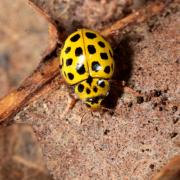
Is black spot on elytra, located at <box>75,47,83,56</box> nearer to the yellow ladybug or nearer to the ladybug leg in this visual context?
the yellow ladybug


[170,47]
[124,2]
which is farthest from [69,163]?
[124,2]

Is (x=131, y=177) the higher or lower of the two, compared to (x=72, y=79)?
lower

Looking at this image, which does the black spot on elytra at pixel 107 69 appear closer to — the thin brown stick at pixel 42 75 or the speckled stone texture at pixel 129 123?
the speckled stone texture at pixel 129 123

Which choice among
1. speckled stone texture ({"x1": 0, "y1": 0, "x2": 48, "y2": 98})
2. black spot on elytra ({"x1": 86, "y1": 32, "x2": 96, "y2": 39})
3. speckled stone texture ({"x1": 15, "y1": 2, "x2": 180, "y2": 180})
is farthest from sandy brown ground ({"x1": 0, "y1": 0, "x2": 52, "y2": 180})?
black spot on elytra ({"x1": 86, "y1": 32, "x2": 96, "y2": 39})

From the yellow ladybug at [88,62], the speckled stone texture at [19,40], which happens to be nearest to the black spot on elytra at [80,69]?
the yellow ladybug at [88,62]

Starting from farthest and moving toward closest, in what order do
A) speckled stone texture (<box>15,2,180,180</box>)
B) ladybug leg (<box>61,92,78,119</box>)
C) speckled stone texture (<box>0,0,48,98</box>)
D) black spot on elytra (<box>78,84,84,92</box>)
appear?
speckled stone texture (<box>0,0,48,98</box>) < black spot on elytra (<box>78,84,84,92</box>) < ladybug leg (<box>61,92,78,119</box>) < speckled stone texture (<box>15,2,180,180</box>)

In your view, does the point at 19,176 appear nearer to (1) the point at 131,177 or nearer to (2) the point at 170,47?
(1) the point at 131,177

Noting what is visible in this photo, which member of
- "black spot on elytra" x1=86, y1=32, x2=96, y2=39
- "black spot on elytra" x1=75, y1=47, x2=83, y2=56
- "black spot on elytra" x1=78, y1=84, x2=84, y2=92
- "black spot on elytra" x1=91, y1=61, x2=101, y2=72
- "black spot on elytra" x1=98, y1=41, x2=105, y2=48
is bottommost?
"black spot on elytra" x1=78, y1=84, x2=84, y2=92
